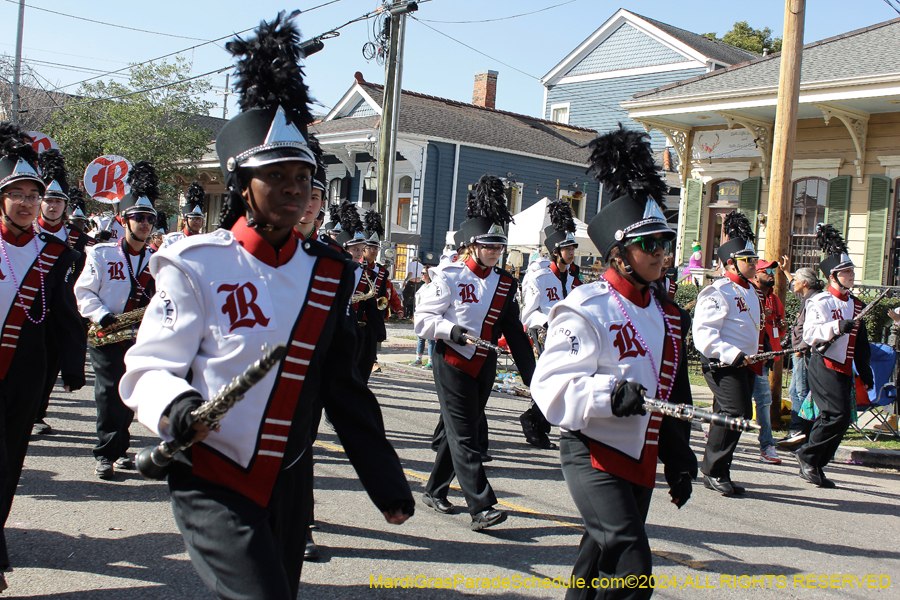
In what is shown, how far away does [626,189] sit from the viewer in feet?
12.7

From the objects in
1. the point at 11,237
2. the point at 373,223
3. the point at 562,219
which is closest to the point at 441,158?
the point at 562,219

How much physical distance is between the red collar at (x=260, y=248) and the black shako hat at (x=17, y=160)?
9.39 ft

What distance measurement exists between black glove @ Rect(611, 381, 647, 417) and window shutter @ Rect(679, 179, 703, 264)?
599 inches

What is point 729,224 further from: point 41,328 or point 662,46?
point 662,46

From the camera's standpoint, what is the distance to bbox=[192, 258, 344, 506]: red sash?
243cm

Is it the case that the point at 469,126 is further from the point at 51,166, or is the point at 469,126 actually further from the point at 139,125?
the point at 51,166

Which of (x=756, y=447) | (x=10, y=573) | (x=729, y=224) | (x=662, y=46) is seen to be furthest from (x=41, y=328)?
(x=662, y=46)

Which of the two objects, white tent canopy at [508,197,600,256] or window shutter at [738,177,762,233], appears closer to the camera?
window shutter at [738,177,762,233]

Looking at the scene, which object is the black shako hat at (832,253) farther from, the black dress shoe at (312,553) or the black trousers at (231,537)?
the black trousers at (231,537)

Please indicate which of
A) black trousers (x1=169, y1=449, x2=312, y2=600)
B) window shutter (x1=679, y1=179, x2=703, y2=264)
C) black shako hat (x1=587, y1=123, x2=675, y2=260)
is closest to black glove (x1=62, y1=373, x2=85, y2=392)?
black trousers (x1=169, y1=449, x2=312, y2=600)

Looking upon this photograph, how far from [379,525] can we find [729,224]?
222 inches

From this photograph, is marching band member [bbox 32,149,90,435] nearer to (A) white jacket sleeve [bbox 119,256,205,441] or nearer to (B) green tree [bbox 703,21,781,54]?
(A) white jacket sleeve [bbox 119,256,205,441]

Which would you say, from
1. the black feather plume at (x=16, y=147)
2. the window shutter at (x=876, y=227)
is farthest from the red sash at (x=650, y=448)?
the window shutter at (x=876, y=227)

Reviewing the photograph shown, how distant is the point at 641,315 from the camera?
11.9ft
